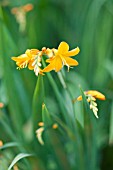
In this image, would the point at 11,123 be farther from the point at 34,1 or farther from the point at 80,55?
the point at 34,1

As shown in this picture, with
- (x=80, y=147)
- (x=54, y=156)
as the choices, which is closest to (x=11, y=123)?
(x=54, y=156)

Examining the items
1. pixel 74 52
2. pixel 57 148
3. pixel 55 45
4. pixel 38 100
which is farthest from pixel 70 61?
pixel 55 45

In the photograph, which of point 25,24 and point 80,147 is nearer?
point 80,147

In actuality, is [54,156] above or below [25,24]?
below

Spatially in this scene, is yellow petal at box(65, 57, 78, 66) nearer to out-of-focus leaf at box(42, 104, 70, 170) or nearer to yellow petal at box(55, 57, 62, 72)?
yellow petal at box(55, 57, 62, 72)

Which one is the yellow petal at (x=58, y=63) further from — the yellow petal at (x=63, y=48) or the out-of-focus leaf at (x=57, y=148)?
the out-of-focus leaf at (x=57, y=148)

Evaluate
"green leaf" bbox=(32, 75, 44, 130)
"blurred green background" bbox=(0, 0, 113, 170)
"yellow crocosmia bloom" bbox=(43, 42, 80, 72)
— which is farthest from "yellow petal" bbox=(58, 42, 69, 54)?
"blurred green background" bbox=(0, 0, 113, 170)
